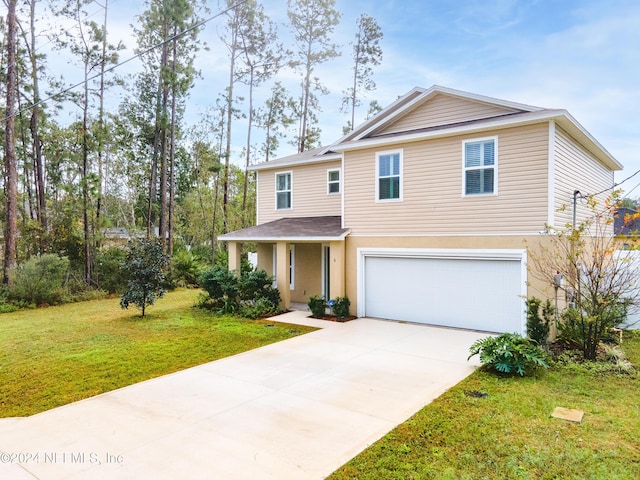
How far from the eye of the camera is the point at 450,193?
10055mm

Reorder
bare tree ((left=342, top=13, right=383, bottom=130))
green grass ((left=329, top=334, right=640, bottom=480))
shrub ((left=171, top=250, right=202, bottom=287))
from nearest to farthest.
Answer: green grass ((left=329, top=334, right=640, bottom=480)), shrub ((left=171, top=250, right=202, bottom=287)), bare tree ((left=342, top=13, right=383, bottom=130))

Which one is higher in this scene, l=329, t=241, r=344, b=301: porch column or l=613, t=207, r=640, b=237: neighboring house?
l=613, t=207, r=640, b=237: neighboring house

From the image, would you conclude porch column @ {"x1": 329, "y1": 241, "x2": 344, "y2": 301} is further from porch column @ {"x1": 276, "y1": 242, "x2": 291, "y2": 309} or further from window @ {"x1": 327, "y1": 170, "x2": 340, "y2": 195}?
window @ {"x1": 327, "y1": 170, "x2": 340, "y2": 195}

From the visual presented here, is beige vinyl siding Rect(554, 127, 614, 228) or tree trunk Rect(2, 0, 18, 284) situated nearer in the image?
beige vinyl siding Rect(554, 127, 614, 228)

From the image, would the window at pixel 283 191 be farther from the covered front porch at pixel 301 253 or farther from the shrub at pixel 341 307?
the shrub at pixel 341 307

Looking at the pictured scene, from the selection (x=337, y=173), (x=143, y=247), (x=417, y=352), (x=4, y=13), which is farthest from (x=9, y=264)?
(x=417, y=352)

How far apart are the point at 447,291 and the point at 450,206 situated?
218 centimetres

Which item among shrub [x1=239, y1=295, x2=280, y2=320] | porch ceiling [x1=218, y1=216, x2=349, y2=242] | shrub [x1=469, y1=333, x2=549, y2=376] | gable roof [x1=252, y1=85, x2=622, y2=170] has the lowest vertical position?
shrub [x1=239, y1=295, x2=280, y2=320]

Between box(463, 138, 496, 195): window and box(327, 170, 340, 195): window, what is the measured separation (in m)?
4.97

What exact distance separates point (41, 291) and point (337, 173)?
36.6ft

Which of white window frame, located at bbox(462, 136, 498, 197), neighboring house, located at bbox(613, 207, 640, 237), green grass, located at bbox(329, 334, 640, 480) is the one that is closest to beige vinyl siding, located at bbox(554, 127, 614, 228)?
neighboring house, located at bbox(613, 207, 640, 237)

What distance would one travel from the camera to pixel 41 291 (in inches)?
555

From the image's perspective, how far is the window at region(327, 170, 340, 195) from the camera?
45.5 ft

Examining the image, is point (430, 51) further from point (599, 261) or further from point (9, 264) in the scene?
point (9, 264)
